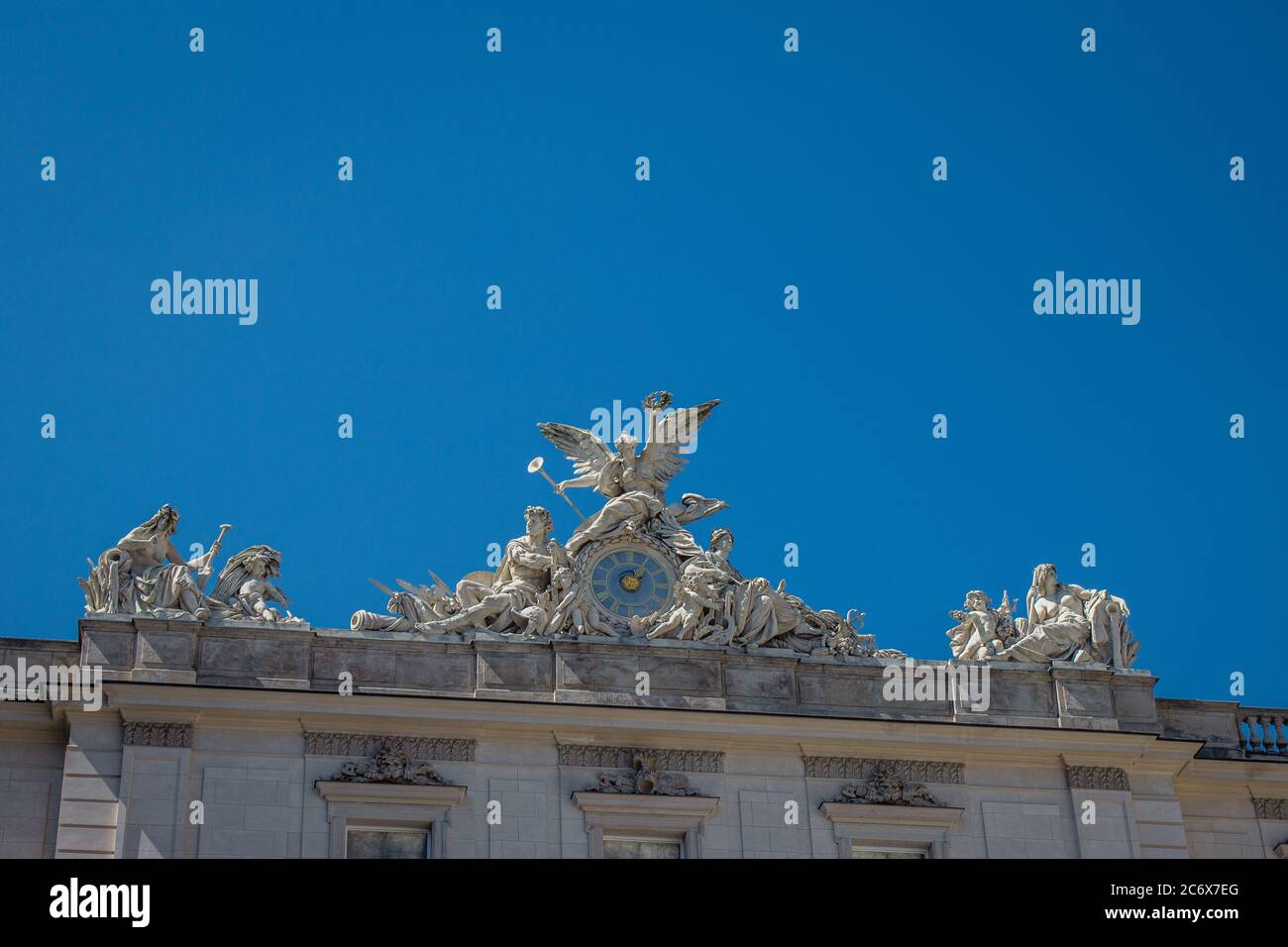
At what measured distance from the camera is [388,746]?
3453 cm

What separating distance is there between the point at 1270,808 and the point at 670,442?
11040 millimetres

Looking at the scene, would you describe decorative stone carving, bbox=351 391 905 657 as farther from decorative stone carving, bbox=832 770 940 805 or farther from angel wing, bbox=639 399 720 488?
decorative stone carving, bbox=832 770 940 805

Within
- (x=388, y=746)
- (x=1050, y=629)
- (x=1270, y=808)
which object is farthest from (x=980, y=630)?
(x=388, y=746)

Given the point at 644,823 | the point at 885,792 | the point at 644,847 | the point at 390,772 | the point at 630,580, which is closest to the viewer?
the point at 390,772

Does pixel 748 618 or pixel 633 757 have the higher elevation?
pixel 748 618

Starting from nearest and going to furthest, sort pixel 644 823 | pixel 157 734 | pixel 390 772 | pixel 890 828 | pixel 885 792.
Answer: pixel 157 734 → pixel 390 772 → pixel 644 823 → pixel 890 828 → pixel 885 792

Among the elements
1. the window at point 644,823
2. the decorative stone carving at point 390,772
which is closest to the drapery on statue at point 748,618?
the window at point 644,823

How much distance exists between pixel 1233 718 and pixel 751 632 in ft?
26.4

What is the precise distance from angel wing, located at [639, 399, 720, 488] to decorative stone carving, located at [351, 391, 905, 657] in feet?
0.49

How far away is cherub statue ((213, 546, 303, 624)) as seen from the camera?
35.2m

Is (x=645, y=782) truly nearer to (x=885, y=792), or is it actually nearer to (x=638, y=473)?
(x=885, y=792)

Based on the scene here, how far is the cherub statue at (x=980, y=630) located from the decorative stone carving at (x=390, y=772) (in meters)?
8.60

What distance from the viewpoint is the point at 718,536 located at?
1480 inches

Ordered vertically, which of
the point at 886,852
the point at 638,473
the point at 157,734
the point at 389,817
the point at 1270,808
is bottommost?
the point at 886,852
